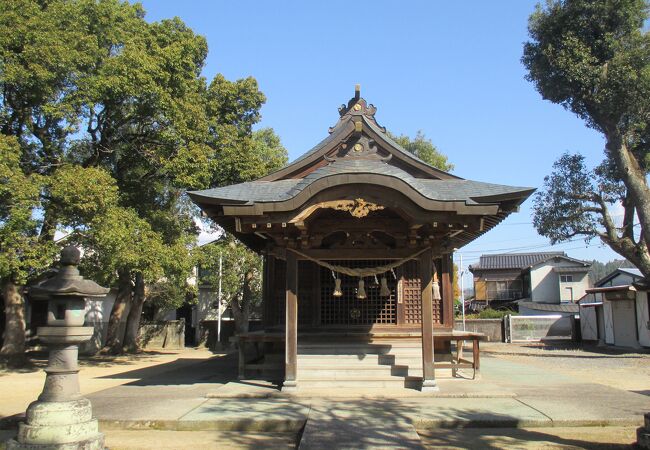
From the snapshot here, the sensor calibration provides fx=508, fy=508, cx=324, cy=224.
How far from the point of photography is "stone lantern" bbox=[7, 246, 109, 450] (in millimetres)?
6078

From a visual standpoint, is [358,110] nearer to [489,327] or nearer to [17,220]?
[17,220]

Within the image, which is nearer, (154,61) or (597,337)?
(154,61)

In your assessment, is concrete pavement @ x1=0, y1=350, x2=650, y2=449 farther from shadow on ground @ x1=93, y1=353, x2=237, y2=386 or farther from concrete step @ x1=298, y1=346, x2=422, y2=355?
Answer: concrete step @ x1=298, y1=346, x2=422, y2=355

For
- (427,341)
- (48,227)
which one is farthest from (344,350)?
(48,227)

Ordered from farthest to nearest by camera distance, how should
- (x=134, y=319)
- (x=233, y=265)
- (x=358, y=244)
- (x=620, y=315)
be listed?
(x=233, y=265), (x=620, y=315), (x=134, y=319), (x=358, y=244)

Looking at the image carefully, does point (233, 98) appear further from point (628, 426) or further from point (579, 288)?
point (579, 288)

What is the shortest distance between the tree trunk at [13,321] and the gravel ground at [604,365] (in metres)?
18.0

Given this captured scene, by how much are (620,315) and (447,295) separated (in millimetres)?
18756

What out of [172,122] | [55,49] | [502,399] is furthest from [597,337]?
[55,49]

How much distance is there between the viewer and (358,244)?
37.1ft

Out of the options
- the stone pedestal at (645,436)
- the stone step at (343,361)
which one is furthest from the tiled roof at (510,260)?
the stone pedestal at (645,436)

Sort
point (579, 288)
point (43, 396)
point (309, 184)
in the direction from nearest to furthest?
point (43, 396), point (309, 184), point (579, 288)

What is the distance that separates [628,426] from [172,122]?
1593 centimetres

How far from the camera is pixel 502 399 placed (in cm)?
970
